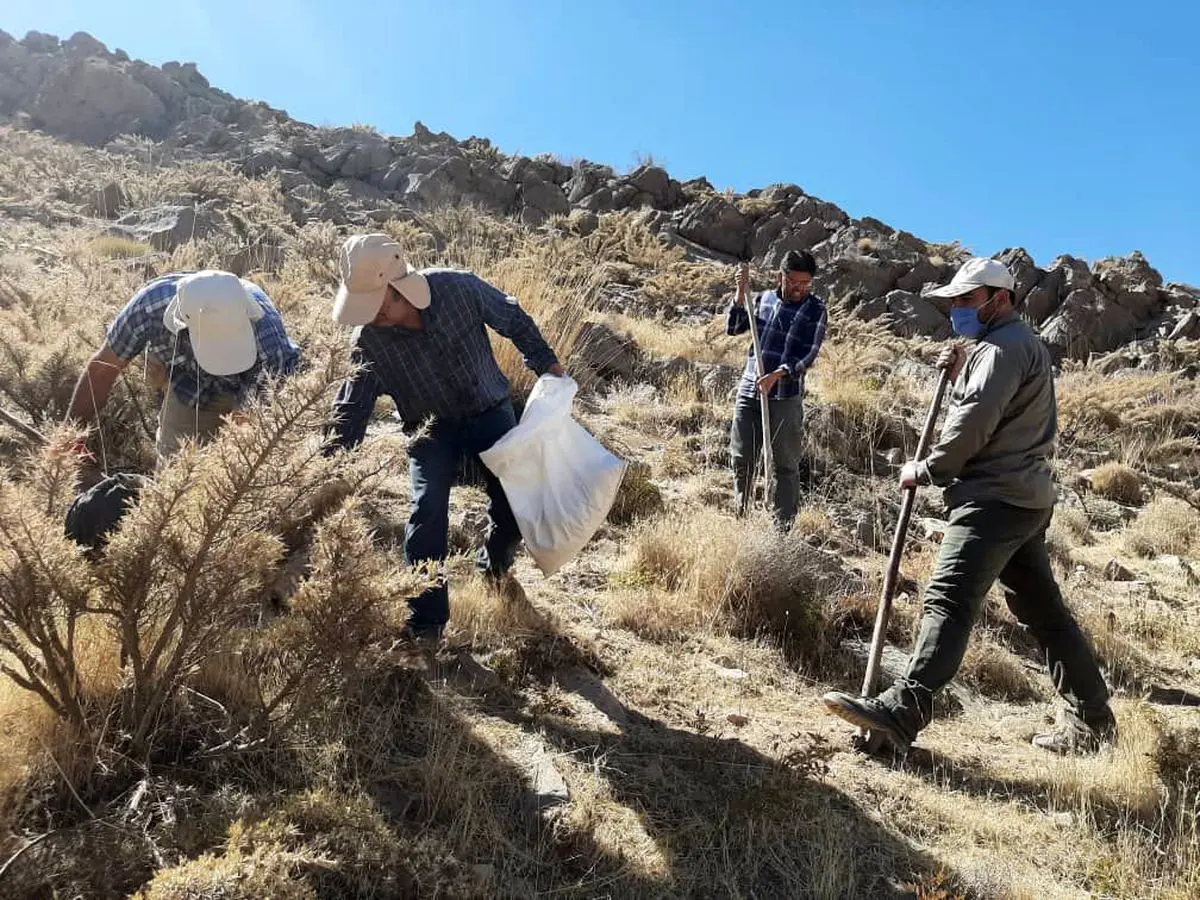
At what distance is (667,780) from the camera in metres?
2.67

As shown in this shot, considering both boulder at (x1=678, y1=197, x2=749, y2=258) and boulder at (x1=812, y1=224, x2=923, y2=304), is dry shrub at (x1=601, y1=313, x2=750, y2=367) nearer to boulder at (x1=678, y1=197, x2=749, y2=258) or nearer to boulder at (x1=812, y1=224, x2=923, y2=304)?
boulder at (x1=812, y1=224, x2=923, y2=304)

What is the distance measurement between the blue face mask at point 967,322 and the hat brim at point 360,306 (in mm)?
2229

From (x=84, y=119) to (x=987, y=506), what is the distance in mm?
39917

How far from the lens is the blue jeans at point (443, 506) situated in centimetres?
297

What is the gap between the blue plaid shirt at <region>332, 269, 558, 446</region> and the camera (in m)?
3.19

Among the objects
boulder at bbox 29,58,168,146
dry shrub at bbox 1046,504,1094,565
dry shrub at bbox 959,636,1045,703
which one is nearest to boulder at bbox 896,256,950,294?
dry shrub at bbox 1046,504,1094,565

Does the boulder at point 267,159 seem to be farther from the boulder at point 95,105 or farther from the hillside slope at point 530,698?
the hillside slope at point 530,698

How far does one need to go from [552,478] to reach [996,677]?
2585mm

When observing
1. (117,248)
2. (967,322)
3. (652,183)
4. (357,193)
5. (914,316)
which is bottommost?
(967,322)

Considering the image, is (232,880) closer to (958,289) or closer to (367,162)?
(958,289)

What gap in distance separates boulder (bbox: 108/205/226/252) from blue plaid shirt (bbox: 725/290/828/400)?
8.07m

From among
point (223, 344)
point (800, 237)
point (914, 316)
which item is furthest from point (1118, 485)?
point (800, 237)

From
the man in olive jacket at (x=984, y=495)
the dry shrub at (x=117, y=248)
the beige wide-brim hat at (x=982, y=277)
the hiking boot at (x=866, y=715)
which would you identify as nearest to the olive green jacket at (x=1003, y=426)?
the man in olive jacket at (x=984, y=495)

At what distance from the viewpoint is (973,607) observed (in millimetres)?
3049
